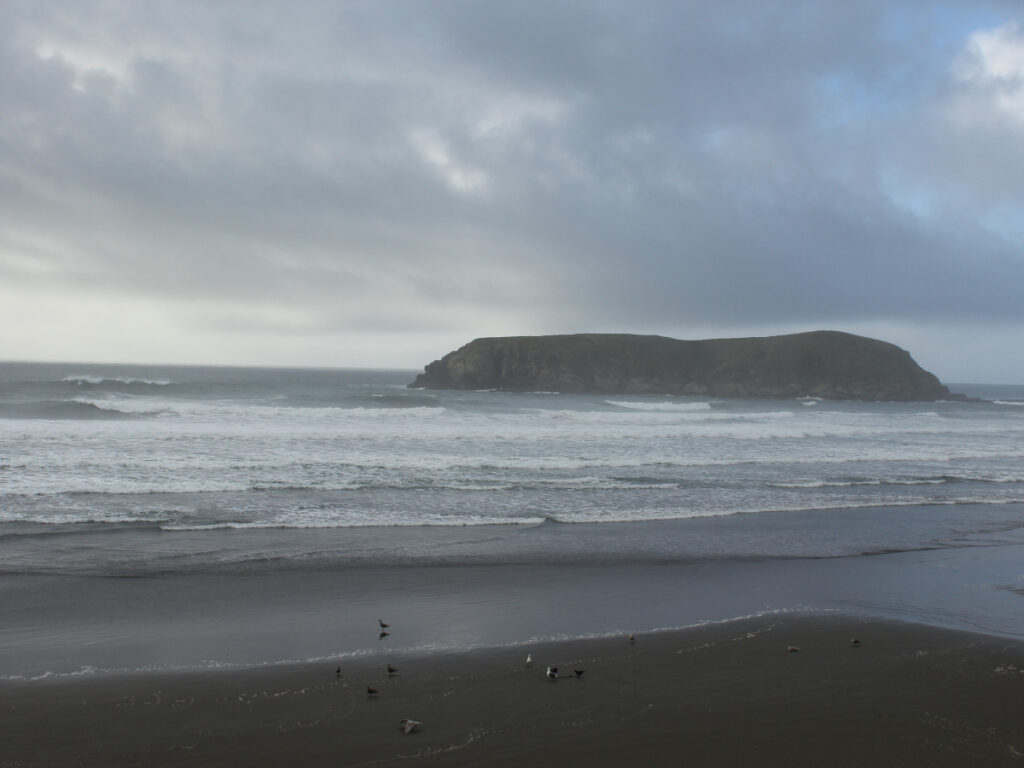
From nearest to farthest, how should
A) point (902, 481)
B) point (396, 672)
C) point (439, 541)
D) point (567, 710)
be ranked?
point (567, 710)
point (396, 672)
point (439, 541)
point (902, 481)

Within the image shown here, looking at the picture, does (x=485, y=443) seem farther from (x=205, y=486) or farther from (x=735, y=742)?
(x=735, y=742)

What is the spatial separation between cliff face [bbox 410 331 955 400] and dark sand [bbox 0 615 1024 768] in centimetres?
6560

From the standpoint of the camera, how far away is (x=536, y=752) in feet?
15.2

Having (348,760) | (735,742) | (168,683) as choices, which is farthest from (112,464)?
(735,742)

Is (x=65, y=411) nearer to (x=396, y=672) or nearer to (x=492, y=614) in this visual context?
(x=492, y=614)

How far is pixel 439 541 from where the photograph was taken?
35.8 feet

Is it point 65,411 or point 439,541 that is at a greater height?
point 65,411

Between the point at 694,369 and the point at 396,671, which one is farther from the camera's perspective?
the point at 694,369

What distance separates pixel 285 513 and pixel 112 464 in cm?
655

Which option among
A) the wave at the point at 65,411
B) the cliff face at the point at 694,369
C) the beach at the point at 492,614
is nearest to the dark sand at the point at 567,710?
the beach at the point at 492,614

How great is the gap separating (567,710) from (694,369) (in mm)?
72958

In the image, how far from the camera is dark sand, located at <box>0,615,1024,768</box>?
4613 mm

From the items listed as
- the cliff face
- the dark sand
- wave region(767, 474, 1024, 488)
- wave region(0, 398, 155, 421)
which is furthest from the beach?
the cliff face

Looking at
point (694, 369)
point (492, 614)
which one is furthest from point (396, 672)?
point (694, 369)
